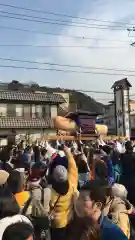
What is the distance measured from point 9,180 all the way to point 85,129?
21.2ft

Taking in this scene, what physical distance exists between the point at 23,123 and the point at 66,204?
31.3 meters

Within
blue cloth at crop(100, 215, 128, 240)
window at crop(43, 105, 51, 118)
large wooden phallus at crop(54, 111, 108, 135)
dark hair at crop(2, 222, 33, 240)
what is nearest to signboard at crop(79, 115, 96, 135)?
large wooden phallus at crop(54, 111, 108, 135)

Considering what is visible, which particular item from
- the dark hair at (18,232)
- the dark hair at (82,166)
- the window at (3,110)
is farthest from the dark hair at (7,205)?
the window at (3,110)

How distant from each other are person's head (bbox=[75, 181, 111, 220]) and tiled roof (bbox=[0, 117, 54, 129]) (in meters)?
31.5

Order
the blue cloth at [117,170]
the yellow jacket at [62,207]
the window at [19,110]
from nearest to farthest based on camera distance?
the yellow jacket at [62,207], the blue cloth at [117,170], the window at [19,110]

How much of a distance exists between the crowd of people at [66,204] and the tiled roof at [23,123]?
91.7ft

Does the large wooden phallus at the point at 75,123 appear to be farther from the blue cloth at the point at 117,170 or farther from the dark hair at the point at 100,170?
the dark hair at the point at 100,170

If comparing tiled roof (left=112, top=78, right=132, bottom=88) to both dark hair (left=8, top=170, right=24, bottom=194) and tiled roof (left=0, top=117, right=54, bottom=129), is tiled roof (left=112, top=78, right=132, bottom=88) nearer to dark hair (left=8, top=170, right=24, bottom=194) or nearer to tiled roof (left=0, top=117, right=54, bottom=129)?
tiled roof (left=0, top=117, right=54, bottom=129)

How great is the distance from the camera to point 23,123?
3559 centimetres

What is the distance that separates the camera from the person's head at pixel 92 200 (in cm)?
296

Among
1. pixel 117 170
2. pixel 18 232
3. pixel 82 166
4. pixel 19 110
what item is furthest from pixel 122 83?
pixel 18 232

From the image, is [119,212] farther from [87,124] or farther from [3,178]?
[87,124]

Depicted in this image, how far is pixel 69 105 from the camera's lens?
148ft

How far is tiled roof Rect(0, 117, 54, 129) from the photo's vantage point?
1368 inches
